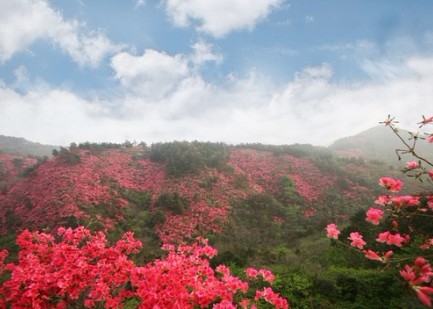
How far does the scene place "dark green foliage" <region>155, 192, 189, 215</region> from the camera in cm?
1692

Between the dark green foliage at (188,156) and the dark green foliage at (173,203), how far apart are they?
3189mm

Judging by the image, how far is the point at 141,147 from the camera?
2816cm

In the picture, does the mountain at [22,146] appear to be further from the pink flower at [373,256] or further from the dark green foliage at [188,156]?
the pink flower at [373,256]

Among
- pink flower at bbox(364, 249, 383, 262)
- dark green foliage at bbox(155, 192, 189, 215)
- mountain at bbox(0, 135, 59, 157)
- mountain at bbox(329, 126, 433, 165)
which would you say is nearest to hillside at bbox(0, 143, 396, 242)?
dark green foliage at bbox(155, 192, 189, 215)

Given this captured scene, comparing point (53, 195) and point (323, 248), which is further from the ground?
point (53, 195)

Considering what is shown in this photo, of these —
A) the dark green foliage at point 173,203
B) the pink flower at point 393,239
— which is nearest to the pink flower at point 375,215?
the pink flower at point 393,239

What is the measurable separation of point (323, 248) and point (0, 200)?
1944cm

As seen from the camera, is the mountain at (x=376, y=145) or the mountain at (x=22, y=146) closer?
the mountain at (x=376, y=145)

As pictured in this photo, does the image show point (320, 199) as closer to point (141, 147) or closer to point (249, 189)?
point (249, 189)

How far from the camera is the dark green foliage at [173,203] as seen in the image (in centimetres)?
1692

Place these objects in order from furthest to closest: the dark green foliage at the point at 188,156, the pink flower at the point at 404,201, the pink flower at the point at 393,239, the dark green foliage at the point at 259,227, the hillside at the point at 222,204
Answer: the dark green foliage at the point at 188,156
the dark green foliage at the point at 259,227
the hillside at the point at 222,204
the pink flower at the point at 393,239
the pink flower at the point at 404,201

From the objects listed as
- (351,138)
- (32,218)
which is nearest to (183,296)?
(32,218)

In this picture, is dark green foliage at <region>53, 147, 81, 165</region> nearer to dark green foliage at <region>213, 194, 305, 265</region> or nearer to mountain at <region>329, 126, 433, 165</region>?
dark green foliage at <region>213, 194, 305, 265</region>

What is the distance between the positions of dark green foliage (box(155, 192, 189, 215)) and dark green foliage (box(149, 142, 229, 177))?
10.5ft
